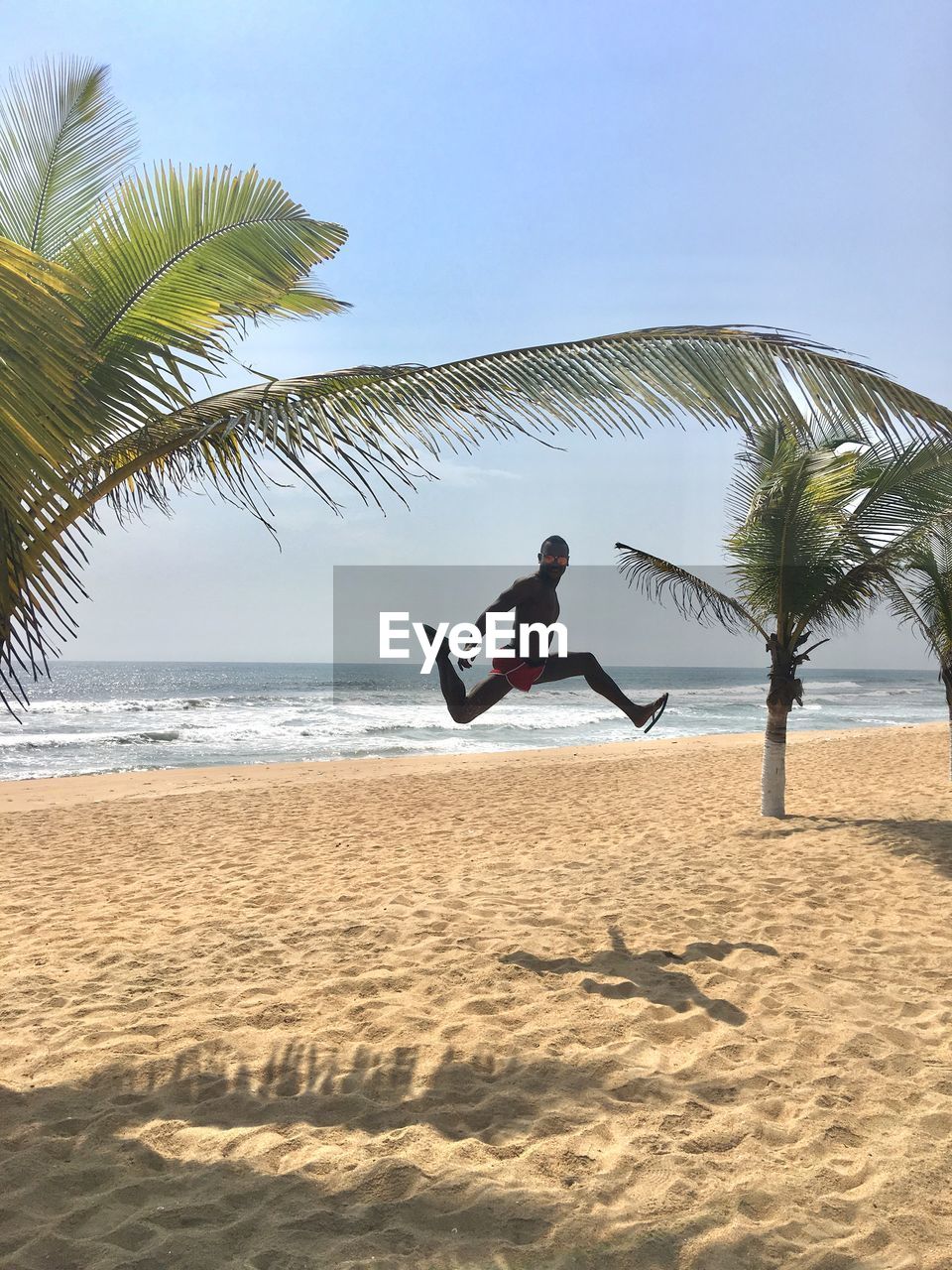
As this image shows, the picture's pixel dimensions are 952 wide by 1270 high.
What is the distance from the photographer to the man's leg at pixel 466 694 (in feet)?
15.9

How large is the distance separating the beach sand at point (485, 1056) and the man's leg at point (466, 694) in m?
1.60

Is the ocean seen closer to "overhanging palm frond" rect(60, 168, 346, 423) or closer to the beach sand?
the beach sand

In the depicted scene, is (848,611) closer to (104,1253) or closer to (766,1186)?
(766,1186)

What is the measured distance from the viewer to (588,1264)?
2.57m

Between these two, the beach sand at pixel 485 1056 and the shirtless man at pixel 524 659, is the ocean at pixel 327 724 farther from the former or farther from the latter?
the shirtless man at pixel 524 659

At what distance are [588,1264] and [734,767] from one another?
13915 mm

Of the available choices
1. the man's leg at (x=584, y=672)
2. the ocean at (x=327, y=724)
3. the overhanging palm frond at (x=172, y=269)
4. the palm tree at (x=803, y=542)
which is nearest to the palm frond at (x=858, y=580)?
the palm tree at (x=803, y=542)

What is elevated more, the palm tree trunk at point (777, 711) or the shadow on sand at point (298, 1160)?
the palm tree trunk at point (777, 711)

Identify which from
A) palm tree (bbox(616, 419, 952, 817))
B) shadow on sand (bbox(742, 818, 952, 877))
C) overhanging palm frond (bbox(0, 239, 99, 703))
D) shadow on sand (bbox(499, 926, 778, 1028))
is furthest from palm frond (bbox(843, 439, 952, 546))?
overhanging palm frond (bbox(0, 239, 99, 703))

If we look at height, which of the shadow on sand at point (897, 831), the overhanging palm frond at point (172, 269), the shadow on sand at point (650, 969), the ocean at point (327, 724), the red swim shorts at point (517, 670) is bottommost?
the ocean at point (327, 724)

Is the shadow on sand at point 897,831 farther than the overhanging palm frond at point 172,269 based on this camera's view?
Yes

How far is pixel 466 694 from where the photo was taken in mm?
4977

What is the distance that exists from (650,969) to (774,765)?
5.44 meters

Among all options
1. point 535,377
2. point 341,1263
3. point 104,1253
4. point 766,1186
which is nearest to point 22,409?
point 535,377
